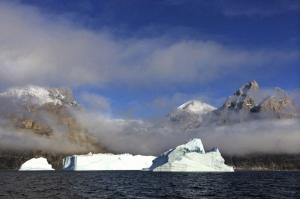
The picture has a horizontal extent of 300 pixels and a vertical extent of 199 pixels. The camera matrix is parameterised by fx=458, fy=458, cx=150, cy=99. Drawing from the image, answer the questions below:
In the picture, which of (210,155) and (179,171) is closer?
(210,155)

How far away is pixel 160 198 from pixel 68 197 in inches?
521

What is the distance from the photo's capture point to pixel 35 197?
64.2 meters

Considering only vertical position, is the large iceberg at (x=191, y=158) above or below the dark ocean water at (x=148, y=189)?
above

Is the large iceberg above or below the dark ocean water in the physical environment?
above

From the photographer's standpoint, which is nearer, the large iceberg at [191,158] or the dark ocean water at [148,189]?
the dark ocean water at [148,189]

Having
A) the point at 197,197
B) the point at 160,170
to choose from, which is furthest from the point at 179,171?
the point at 197,197

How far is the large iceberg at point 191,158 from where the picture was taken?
590 ft

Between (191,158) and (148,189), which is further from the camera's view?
(191,158)

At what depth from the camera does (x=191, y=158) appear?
181m

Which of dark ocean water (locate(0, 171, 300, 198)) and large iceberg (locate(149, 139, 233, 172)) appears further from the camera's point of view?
large iceberg (locate(149, 139, 233, 172))

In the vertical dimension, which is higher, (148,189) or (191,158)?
(191,158)

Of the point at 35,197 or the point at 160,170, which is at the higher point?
the point at 160,170

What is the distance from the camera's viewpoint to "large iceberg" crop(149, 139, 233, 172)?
590 ft

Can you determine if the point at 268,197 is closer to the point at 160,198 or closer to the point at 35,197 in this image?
the point at 160,198
